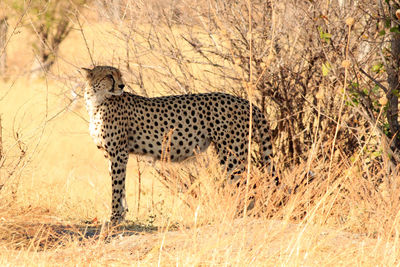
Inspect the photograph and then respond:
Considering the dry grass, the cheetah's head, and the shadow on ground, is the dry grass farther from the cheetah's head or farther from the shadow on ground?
→ the cheetah's head

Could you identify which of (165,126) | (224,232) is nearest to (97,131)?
(165,126)

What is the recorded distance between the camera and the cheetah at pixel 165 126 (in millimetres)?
5008

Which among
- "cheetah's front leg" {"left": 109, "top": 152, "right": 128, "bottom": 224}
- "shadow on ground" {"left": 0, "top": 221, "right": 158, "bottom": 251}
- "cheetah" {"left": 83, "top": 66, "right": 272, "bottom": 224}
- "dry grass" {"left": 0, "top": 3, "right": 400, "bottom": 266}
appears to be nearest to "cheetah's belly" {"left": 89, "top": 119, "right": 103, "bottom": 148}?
"cheetah" {"left": 83, "top": 66, "right": 272, "bottom": 224}

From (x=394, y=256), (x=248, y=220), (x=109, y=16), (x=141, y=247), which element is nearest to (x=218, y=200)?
(x=248, y=220)

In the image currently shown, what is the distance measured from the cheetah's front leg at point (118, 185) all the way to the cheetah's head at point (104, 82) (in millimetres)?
472

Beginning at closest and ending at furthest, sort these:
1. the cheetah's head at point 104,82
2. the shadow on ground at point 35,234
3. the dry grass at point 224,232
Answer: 1. the dry grass at point 224,232
2. the shadow on ground at point 35,234
3. the cheetah's head at point 104,82

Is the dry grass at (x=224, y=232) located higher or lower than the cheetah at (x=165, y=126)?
lower

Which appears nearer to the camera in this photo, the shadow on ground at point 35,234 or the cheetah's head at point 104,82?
the shadow on ground at point 35,234

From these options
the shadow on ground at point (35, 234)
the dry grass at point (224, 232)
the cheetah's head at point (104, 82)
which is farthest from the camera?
the cheetah's head at point (104, 82)

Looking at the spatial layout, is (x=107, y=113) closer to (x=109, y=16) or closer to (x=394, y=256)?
(x=109, y=16)

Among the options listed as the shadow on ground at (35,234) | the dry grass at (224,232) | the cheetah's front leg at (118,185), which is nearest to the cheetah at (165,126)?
the cheetah's front leg at (118,185)

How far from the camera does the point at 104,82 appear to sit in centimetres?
498

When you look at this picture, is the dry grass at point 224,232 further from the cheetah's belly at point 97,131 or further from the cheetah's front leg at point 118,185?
the cheetah's belly at point 97,131

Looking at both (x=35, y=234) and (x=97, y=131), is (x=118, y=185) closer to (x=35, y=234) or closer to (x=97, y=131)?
(x=97, y=131)
